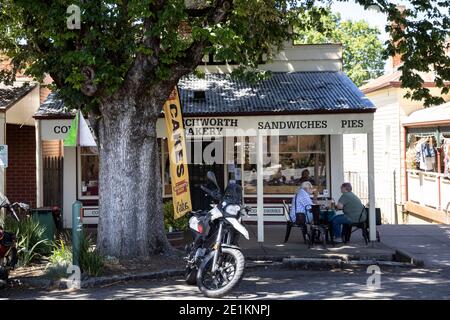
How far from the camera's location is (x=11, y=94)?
52.2 ft

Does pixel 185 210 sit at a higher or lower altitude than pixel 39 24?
lower

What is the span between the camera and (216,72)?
1712 centimetres

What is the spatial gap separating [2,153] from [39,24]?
2.70m

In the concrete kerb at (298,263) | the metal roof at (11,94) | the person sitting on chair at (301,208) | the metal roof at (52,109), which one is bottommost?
the concrete kerb at (298,263)

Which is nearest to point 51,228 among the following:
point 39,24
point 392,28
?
point 39,24

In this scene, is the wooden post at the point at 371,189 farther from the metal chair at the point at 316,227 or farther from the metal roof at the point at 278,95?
the metal chair at the point at 316,227

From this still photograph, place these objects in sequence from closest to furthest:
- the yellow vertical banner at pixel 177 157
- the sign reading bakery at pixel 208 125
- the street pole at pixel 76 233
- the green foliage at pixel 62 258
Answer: the street pole at pixel 76 233 → the green foliage at pixel 62 258 → the yellow vertical banner at pixel 177 157 → the sign reading bakery at pixel 208 125

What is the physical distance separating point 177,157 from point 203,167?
5.28 m

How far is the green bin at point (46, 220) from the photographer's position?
11.9 meters

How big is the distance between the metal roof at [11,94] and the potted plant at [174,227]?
486 cm

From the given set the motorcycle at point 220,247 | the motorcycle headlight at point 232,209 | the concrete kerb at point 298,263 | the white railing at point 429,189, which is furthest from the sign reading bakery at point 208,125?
the white railing at point 429,189

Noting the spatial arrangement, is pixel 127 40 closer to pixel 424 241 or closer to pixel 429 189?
pixel 424 241
